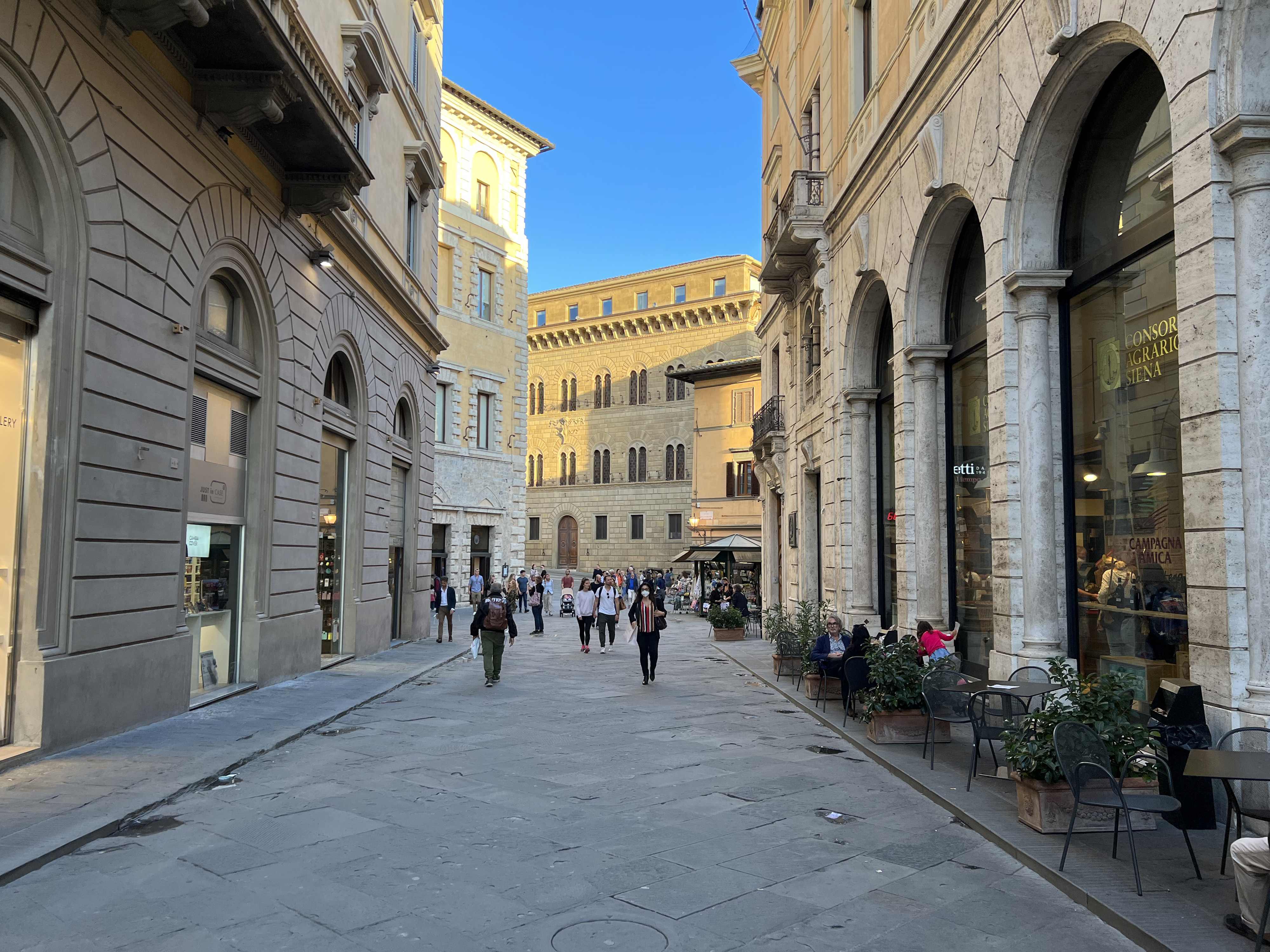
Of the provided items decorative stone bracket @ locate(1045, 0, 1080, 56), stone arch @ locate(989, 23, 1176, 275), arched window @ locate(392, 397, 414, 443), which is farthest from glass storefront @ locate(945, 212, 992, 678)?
arched window @ locate(392, 397, 414, 443)

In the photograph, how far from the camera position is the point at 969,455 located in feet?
41.8

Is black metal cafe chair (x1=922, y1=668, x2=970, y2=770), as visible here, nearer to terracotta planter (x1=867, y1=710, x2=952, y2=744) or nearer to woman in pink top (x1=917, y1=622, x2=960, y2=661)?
terracotta planter (x1=867, y1=710, x2=952, y2=744)

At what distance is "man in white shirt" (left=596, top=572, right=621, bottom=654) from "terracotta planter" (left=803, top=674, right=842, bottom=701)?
8.27m

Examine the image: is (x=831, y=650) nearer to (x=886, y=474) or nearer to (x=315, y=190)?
(x=886, y=474)

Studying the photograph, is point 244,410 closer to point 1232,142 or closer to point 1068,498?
point 1068,498

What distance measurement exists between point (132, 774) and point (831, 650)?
8.33 metres

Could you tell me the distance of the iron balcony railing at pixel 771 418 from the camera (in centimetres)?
2523

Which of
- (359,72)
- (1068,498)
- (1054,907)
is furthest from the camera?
(359,72)

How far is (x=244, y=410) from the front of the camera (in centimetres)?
1323

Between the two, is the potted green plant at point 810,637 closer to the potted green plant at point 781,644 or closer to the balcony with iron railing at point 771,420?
the potted green plant at point 781,644

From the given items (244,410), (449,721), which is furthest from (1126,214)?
(244,410)

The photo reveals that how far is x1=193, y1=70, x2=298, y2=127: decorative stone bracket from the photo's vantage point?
422 inches

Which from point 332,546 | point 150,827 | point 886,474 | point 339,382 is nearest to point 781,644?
point 886,474

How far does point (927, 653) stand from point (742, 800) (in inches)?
189
